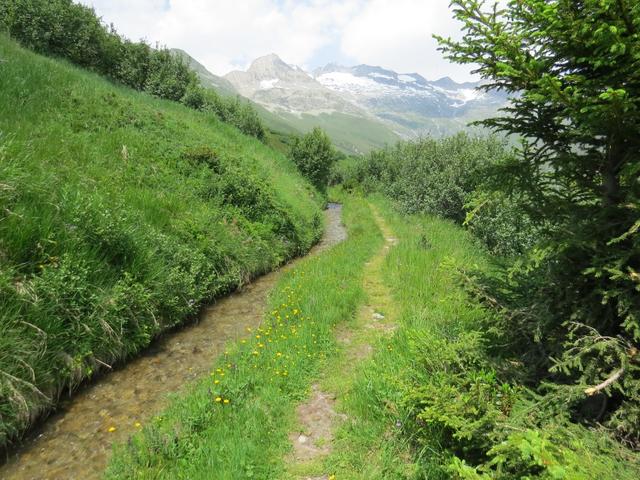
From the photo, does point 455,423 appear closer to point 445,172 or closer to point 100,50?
point 445,172

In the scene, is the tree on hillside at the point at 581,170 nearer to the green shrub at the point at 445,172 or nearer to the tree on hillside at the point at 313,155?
the green shrub at the point at 445,172

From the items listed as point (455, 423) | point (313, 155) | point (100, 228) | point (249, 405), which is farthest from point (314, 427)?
point (313, 155)

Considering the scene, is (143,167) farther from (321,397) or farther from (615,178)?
(615,178)

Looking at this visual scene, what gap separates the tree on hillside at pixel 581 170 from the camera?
3.46 m

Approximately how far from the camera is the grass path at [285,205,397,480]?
515cm

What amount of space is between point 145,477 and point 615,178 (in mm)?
7081

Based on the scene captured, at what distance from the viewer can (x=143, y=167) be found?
13.8 m

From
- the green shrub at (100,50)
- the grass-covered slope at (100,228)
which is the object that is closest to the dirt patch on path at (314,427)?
the grass-covered slope at (100,228)

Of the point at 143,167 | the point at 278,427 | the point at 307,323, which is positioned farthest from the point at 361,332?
the point at 143,167

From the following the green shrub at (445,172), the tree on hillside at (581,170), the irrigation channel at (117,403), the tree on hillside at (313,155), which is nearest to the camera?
Result: the tree on hillside at (581,170)

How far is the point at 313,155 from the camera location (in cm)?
3728

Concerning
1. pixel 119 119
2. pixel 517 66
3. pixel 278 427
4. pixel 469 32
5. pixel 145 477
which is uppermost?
pixel 469 32

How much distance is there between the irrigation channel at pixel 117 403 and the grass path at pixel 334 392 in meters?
2.65

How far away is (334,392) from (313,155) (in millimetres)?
32714
